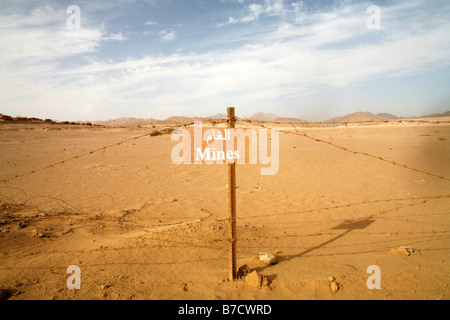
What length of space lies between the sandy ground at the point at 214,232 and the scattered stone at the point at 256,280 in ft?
0.19

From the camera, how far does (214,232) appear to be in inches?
232

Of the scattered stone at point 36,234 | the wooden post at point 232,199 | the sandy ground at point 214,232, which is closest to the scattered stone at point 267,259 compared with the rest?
the sandy ground at point 214,232

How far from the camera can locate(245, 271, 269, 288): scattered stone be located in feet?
12.1

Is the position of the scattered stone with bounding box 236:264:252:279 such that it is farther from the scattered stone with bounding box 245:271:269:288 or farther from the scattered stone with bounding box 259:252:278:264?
the scattered stone with bounding box 259:252:278:264

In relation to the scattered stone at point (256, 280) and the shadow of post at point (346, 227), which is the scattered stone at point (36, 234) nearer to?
the scattered stone at point (256, 280)

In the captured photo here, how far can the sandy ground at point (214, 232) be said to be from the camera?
3762 millimetres

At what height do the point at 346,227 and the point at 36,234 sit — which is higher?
the point at 36,234

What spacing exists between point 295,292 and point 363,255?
2.14 m

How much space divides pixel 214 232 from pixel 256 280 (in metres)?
2.31

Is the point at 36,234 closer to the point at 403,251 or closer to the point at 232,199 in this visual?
the point at 232,199

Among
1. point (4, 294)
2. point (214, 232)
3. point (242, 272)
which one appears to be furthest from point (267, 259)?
Answer: point (4, 294)

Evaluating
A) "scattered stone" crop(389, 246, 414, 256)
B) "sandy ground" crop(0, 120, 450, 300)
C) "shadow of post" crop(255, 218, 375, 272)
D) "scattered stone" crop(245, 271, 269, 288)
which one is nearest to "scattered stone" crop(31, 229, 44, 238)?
"sandy ground" crop(0, 120, 450, 300)

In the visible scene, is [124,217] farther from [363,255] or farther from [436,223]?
[436,223]
